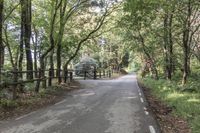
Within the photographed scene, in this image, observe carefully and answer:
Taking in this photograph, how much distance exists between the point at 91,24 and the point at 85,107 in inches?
665

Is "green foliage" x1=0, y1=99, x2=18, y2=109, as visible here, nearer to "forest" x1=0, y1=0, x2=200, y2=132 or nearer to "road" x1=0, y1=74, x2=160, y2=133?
"forest" x1=0, y1=0, x2=200, y2=132

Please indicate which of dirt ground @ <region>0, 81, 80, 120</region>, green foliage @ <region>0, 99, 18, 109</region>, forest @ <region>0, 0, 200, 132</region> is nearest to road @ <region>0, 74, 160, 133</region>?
dirt ground @ <region>0, 81, 80, 120</region>

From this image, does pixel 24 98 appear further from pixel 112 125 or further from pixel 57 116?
pixel 112 125

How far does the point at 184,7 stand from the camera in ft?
59.4

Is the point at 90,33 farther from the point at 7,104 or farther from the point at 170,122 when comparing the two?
the point at 170,122

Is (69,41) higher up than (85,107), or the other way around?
(69,41)

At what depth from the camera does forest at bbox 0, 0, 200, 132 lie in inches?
572

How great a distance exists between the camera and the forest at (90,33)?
572 inches

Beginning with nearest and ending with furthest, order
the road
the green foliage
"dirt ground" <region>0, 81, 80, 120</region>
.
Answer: the road, "dirt ground" <region>0, 81, 80, 120</region>, the green foliage

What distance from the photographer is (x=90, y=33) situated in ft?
87.8

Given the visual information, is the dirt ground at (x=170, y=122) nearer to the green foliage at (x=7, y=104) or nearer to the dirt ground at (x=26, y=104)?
the dirt ground at (x=26, y=104)

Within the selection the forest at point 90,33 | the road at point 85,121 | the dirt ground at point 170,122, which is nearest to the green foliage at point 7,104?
the forest at point 90,33

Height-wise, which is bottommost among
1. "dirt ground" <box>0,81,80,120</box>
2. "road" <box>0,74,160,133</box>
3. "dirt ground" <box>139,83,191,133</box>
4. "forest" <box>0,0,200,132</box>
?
"dirt ground" <box>139,83,191,133</box>

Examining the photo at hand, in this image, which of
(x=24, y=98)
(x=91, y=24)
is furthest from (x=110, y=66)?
(x=24, y=98)
